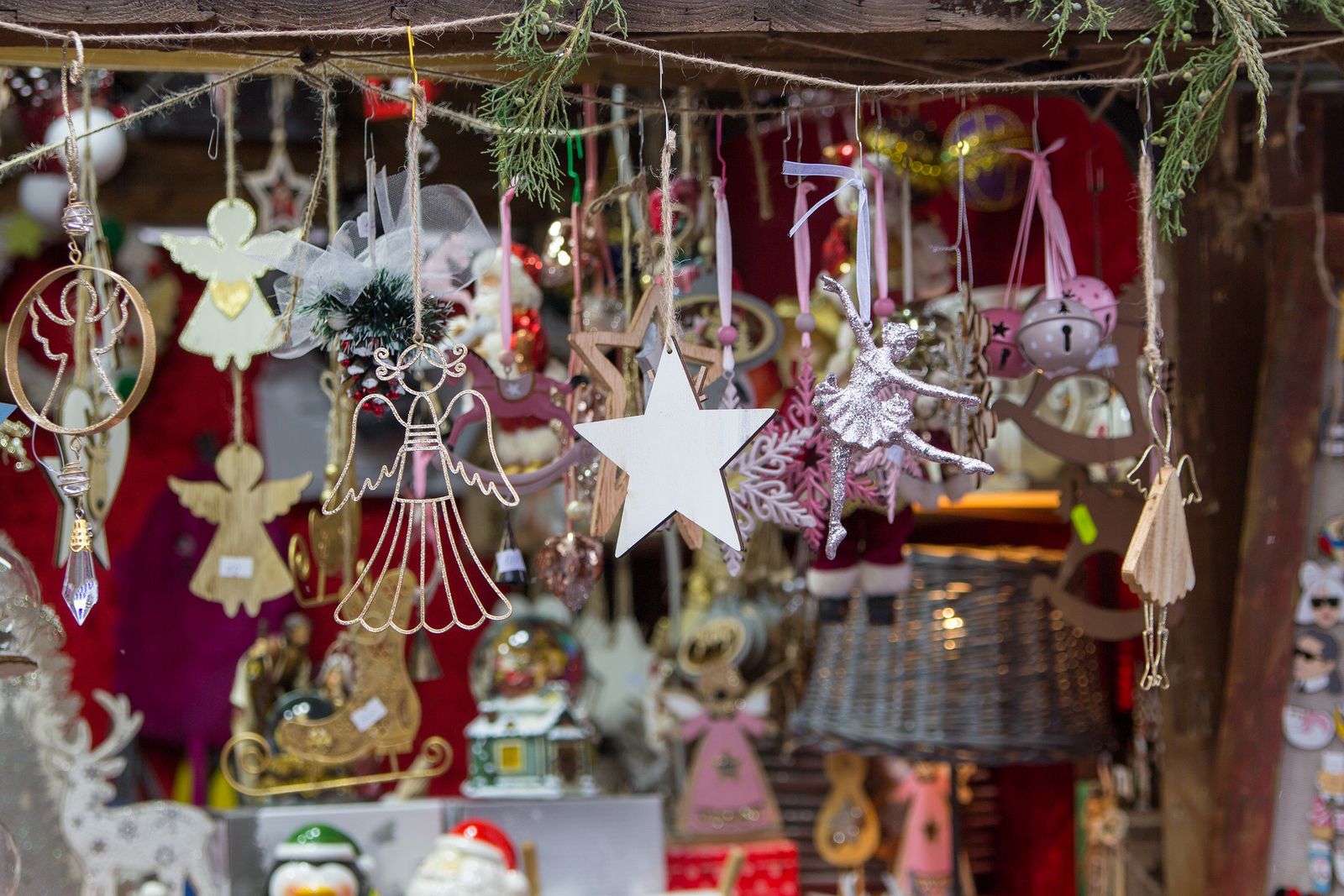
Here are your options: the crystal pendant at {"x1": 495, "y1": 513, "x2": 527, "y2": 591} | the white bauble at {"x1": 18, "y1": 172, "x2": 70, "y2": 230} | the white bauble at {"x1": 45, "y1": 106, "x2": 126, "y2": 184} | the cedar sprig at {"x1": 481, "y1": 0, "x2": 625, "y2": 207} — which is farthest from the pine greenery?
the white bauble at {"x1": 18, "y1": 172, "x2": 70, "y2": 230}

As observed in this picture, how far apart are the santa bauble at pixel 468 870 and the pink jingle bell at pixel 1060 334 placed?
49.7 inches

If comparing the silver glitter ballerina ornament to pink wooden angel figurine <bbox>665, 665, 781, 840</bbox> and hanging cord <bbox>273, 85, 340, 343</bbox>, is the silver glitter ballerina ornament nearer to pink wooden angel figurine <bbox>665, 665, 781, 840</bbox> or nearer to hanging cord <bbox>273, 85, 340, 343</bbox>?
hanging cord <bbox>273, 85, 340, 343</bbox>

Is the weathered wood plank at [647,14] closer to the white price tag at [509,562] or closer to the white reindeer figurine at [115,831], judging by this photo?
the white price tag at [509,562]

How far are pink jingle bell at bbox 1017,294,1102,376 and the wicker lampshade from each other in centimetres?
77

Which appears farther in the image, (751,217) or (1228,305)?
(751,217)

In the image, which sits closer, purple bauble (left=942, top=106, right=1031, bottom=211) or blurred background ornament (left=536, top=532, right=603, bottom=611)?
blurred background ornament (left=536, top=532, right=603, bottom=611)

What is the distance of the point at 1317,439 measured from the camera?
250cm

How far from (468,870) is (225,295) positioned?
3.46ft

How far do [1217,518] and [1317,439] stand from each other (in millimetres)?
215

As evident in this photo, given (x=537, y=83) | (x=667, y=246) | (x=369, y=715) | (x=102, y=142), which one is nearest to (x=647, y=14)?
(x=537, y=83)

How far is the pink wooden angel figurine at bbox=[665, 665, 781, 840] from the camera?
305 centimetres

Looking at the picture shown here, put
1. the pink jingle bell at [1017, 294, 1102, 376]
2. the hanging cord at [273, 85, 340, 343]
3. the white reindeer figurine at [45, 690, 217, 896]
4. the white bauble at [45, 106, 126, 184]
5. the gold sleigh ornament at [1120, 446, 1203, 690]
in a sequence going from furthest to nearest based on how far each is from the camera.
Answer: the white bauble at [45, 106, 126, 184] → the white reindeer figurine at [45, 690, 217, 896] → the pink jingle bell at [1017, 294, 1102, 376] → the hanging cord at [273, 85, 340, 343] → the gold sleigh ornament at [1120, 446, 1203, 690]

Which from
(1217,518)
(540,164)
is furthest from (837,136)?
(540,164)

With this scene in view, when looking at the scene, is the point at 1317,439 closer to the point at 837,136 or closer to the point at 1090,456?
the point at 1090,456
